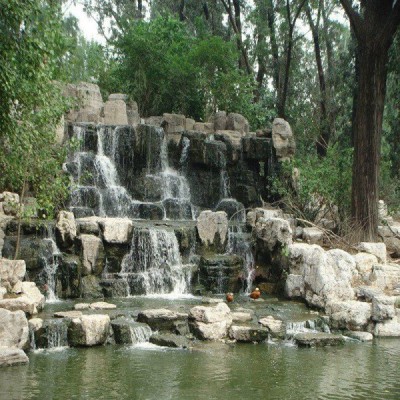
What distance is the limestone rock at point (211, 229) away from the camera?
15.6 m

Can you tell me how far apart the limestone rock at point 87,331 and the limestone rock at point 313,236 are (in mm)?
7393

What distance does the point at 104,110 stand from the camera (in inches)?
881

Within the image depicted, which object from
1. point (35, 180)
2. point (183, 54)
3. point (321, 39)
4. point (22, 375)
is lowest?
point (22, 375)

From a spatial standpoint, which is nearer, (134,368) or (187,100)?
(134,368)

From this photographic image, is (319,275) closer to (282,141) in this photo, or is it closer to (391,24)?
(391,24)

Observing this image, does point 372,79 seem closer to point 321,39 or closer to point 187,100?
point 187,100

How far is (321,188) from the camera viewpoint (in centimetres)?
1730

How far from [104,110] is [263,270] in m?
10.3

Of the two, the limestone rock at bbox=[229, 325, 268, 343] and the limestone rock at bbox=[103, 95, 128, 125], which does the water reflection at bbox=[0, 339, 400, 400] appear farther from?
the limestone rock at bbox=[103, 95, 128, 125]

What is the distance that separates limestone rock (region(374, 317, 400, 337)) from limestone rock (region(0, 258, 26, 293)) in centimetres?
679

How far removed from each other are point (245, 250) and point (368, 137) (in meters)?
4.28

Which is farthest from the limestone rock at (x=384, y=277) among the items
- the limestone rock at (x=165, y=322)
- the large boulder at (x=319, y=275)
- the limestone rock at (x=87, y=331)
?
the limestone rock at (x=87, y=331)

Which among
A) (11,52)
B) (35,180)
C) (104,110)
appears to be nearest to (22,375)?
(11,52)

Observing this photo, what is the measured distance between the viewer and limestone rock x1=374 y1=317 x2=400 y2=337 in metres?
11.0
